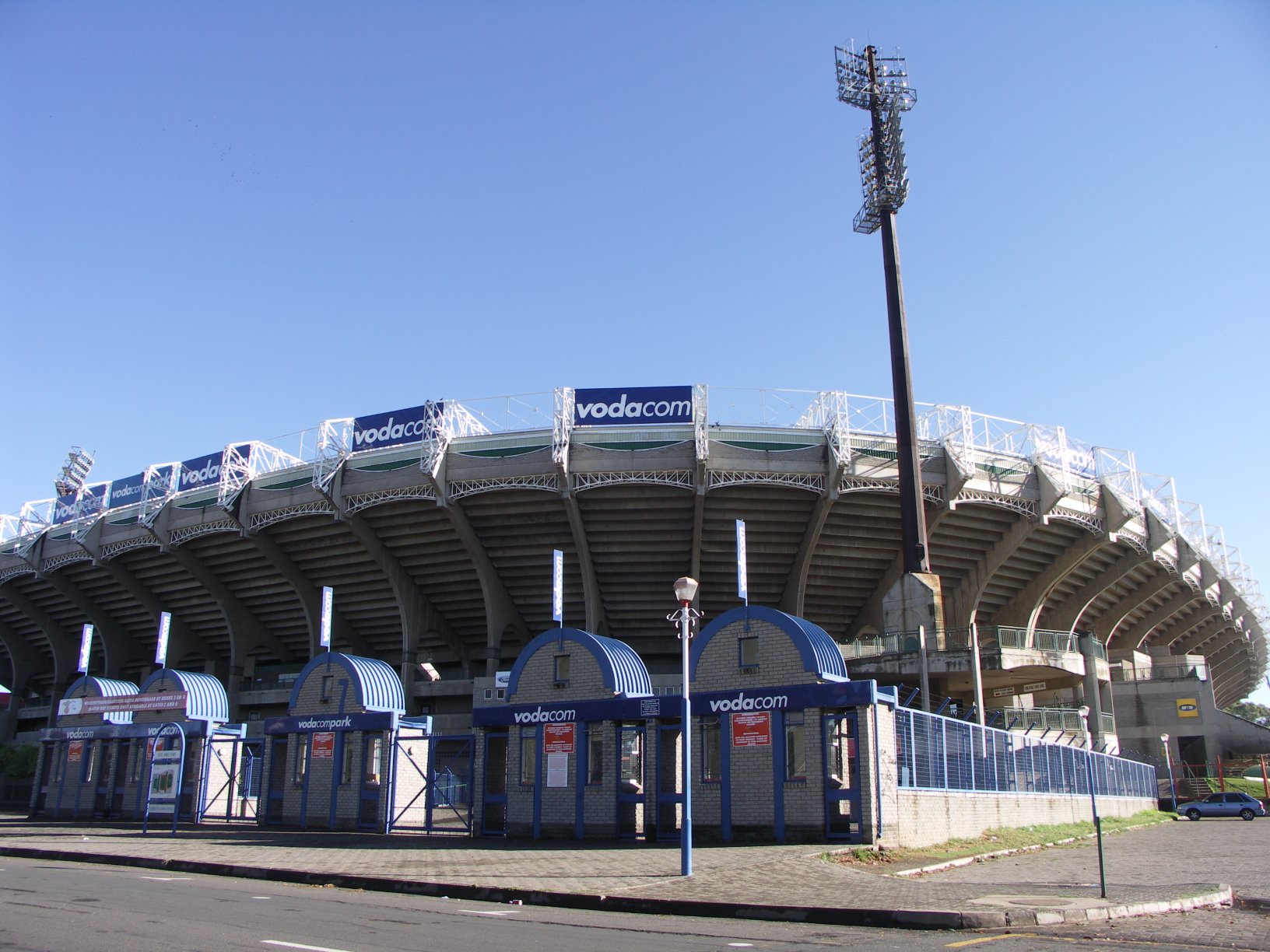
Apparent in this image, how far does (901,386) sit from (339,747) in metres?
27.3

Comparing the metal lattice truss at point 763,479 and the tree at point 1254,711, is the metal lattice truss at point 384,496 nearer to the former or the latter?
the metal lattice truss at point 763,479

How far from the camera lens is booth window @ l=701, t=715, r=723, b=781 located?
814 inches

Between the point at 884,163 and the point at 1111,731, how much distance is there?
29.0m

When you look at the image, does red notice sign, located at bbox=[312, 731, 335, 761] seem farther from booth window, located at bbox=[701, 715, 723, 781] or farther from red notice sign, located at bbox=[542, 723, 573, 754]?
booth window, located at bbox=[701, 715, 723, 781]

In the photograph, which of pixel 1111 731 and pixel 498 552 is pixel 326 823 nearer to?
pixel 498 552

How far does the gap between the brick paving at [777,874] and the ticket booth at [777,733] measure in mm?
1140

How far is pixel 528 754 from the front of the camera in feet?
76.2

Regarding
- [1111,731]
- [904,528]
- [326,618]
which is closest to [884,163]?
[904,528]

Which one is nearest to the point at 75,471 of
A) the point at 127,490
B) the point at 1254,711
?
the point at 127,490

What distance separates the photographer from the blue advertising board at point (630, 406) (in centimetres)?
3866

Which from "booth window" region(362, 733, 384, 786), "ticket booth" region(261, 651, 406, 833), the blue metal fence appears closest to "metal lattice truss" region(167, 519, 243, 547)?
"ticket booth" region(261, 651, 406, 833)

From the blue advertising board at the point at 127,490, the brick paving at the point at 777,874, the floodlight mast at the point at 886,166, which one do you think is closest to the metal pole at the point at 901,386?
the floodlight mast at the point at 886,166

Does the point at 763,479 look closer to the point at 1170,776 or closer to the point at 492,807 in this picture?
the point at 492,807

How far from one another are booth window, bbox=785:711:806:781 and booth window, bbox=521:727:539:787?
6183 mm
